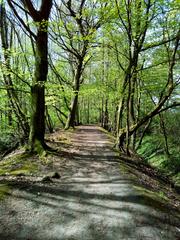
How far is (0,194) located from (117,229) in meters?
2.87

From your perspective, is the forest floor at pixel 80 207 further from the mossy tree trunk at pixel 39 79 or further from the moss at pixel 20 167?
the mossy tree trunk at pixel 39 79

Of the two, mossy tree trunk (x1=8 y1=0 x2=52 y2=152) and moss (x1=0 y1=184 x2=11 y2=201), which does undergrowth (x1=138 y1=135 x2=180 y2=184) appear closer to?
mossy tree trunk (x1=8 y1=0 x2=52 y2=152)

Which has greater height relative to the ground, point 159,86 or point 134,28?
point 134,28

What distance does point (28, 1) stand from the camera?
923 centimetres

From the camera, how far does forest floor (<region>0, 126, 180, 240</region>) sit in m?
4.66

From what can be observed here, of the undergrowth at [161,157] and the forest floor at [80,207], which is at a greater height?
the forest floor at [80,207]

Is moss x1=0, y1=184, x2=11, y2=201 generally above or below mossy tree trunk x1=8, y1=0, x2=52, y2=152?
below

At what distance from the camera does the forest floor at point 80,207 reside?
466 cm

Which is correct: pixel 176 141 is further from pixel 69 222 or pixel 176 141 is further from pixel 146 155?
pixel 69 222

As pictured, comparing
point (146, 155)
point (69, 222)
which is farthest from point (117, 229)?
point (146, 155)

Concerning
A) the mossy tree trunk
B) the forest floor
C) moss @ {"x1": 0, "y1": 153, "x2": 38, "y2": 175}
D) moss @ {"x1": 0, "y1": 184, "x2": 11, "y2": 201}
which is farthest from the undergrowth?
moss @ {"x1": 0, "y1": 184, "x2": 11, "y2": 201}

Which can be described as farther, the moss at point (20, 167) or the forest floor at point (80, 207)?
the moss at point (20, 167)

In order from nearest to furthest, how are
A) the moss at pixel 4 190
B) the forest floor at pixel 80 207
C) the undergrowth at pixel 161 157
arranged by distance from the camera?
the forest floor at pixel 80 207 → the moss at pixel 4 190 → the undergrowth at pixel 161 157

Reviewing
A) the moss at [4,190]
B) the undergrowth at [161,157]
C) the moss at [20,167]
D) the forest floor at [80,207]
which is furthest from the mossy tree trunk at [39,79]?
the undergrowth at [161,157]
